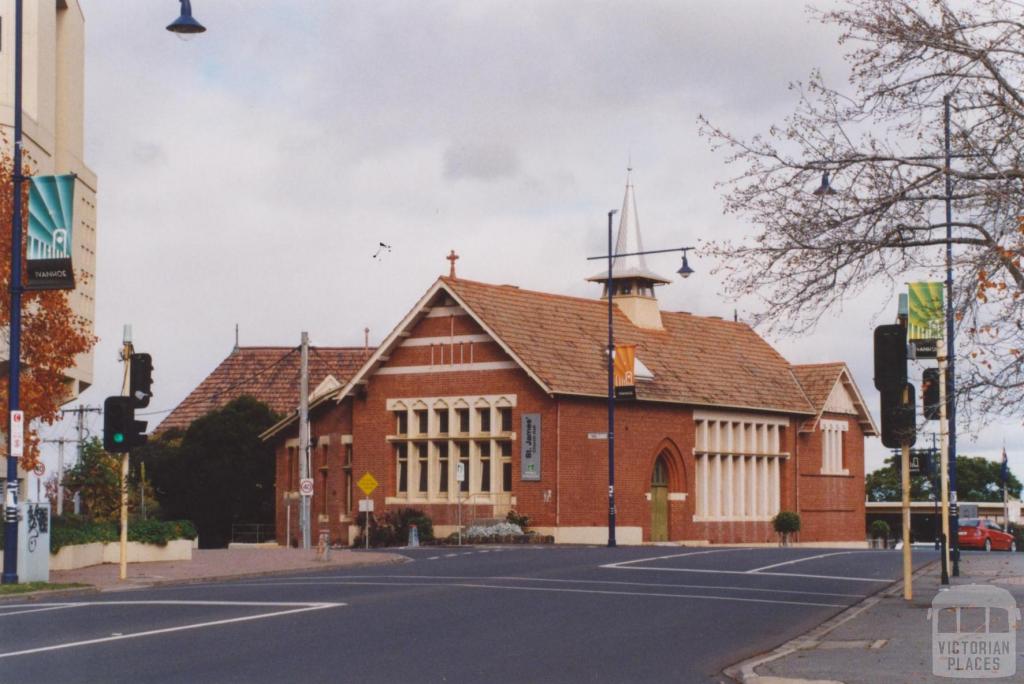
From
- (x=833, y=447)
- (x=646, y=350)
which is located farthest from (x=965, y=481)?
(x=646, y=350)

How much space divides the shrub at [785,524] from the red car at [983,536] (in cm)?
671

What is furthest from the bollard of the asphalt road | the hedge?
the asphalt road

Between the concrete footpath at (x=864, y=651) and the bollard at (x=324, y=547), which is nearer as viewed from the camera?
the concrete footpath at (x=864, y=651)

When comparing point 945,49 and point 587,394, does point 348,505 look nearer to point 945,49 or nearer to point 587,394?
point 587,394

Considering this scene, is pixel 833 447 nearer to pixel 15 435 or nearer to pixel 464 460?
pixel 464 460

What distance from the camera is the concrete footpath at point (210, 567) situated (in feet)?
94.0

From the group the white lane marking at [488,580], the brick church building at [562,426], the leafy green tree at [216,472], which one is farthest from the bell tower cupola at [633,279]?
the white lane marking at [488,580]

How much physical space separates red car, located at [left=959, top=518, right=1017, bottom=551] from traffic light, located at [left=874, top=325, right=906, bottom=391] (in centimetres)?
4355

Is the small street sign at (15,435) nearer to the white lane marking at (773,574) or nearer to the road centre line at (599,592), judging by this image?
the road centre line at (599,592)

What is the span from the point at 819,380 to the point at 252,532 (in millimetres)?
25737

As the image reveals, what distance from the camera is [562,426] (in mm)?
52500

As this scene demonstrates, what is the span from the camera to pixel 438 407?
5591 centimetres

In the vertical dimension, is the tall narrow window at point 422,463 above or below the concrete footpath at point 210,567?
above

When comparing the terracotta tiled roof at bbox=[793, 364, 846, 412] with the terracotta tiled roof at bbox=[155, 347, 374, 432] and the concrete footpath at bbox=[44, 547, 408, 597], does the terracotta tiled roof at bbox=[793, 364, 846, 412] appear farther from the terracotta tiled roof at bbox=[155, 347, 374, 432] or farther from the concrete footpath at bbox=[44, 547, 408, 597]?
the concrete footpath at bbox=[44, 547, 408, 597]
